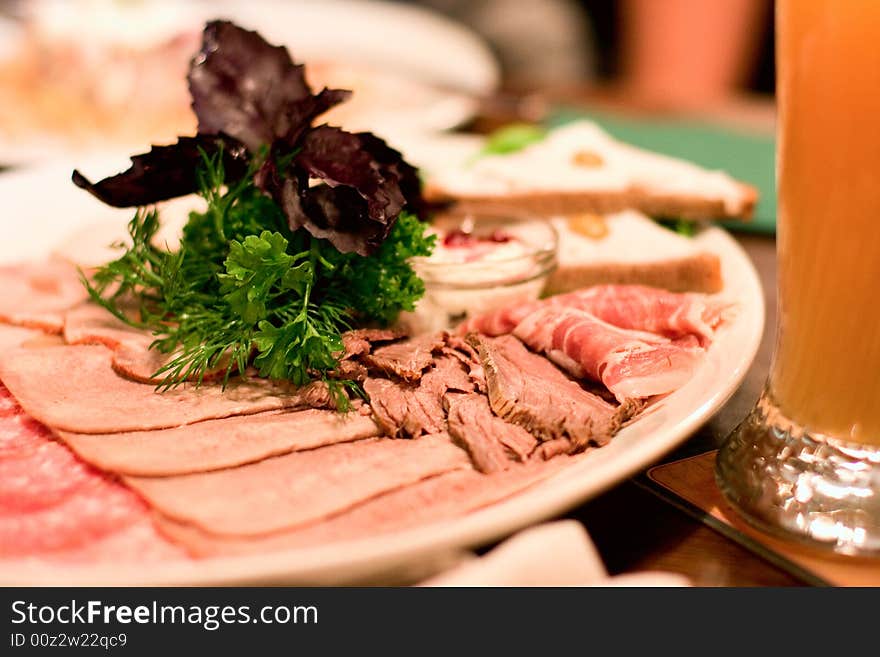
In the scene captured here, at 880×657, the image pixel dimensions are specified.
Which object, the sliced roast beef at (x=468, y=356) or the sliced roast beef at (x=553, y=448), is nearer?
the sliced roast beef at (x=553, y=448)

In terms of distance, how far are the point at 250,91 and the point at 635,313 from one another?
1089 millimetres

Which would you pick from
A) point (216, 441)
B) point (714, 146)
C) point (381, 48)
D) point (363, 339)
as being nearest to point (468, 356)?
point (363, 339)

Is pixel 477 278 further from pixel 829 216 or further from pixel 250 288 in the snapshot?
pixel 829 216

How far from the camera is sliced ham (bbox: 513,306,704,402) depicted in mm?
1829

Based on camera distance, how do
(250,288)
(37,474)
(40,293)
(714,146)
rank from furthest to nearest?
(714,146), (40,293), (250,288), (37,474)

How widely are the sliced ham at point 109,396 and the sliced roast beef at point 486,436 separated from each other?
0.92 feet

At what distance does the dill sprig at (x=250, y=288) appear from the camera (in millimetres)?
1830

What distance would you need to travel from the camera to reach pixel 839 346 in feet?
5.13

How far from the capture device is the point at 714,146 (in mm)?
3914

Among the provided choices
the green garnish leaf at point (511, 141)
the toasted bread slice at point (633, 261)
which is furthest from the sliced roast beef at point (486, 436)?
the green garnish leaf at point (511, 141)

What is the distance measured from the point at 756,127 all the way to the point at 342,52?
2.74 metres

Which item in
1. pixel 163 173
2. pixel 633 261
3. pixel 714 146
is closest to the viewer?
pixel 163 173

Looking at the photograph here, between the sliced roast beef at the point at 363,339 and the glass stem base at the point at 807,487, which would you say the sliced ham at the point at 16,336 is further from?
the glass stem base at the point at 807,487
